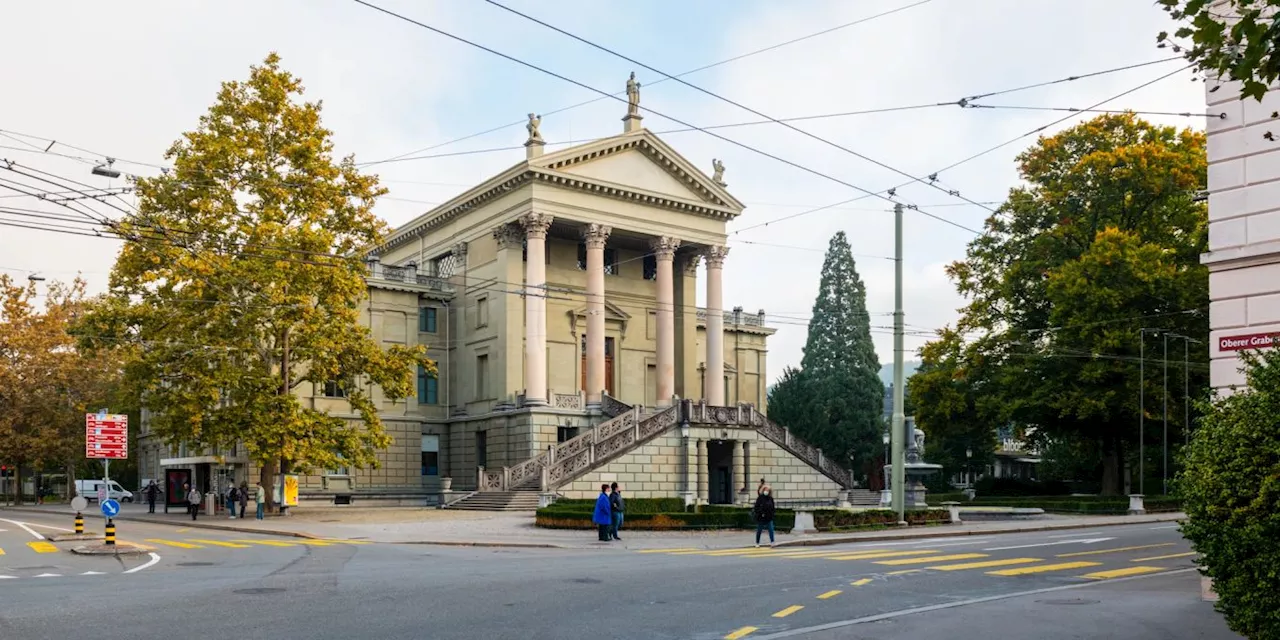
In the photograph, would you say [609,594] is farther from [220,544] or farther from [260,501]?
[260,501]

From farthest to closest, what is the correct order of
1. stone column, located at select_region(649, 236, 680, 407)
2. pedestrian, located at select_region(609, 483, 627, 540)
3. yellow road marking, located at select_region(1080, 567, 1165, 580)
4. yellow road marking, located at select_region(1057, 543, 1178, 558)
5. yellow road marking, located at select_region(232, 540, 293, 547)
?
1. stone column, located at select_region(649, 236, 680, 407)
2. pedestrian, located at select_region(609, 483, 627, 540)
3. yellow road marking, located at select_region(232, 540, 293, 547)
4. yellow road marking, located at select_region(1057, 543, 1178, 558)
5. yellow road marking, located at select_region(1080, 567, 1165, 580)

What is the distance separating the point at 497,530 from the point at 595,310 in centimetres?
2188

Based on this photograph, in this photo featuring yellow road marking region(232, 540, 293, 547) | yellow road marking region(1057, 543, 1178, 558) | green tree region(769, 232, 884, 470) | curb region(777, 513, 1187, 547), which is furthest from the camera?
green tree region(769, 232, 884, 470)

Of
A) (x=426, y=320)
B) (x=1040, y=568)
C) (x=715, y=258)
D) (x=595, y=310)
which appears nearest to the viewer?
(x=1040, y=568)

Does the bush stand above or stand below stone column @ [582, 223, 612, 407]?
below

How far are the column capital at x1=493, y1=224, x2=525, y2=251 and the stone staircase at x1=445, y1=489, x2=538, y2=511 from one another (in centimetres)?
1386

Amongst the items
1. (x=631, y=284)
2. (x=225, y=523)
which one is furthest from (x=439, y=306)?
(x=225, y=523)

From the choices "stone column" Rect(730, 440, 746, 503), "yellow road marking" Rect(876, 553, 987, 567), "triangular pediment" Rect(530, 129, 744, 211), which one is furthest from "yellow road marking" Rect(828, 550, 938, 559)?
"triangular pediment" Rect(530, 129, 744, 211)

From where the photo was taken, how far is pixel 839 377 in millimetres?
80188

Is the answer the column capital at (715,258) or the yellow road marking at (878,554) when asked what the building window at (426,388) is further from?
the yellow road marking at (878,554)

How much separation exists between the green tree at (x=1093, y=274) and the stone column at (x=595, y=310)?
59.0ft

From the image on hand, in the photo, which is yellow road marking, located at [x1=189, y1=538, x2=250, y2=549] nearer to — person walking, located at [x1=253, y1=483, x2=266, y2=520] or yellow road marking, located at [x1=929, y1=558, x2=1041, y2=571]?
person walking, located at [x1=253, y1=483, x2=266, y2=520]

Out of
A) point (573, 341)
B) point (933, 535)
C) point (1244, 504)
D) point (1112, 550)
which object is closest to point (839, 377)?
point (573, 341)

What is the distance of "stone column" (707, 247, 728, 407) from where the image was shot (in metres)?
59.8
